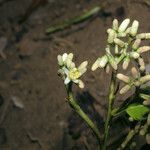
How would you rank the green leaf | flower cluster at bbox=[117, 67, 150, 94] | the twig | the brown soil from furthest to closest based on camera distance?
the twig < the brown soil < the green leaf < flower cluster at bbox=[117, 67, 150, 94]

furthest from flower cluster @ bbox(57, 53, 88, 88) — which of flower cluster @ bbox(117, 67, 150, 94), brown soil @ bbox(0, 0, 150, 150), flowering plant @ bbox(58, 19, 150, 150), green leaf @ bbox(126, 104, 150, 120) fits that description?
brown soil @ bbox(0, 0, 150, 150)

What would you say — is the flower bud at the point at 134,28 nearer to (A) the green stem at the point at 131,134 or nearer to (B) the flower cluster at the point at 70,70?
(B) the flower cluster at the point at 70,70

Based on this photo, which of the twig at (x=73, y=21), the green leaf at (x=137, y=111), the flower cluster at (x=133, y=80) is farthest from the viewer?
the twig at (x=73, y=21)

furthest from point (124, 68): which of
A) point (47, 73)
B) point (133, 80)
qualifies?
point (47, 73)

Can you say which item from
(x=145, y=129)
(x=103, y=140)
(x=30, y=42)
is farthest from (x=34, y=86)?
(x=145, y=129)

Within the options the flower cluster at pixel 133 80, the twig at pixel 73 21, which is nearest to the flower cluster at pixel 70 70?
the flower cluster at pixel 133 80

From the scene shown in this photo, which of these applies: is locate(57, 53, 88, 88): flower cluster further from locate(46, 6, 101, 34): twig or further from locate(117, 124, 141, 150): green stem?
locate(46, 6, 101, 34): twig
